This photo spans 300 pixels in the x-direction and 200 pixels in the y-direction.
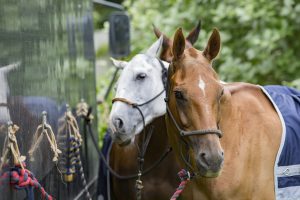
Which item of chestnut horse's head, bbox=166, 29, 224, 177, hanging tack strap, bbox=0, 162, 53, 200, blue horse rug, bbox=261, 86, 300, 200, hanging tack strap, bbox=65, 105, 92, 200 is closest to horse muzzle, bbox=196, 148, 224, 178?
chestnut horse's head, bbox=166, 29, 224, 177

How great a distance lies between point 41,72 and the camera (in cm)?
486

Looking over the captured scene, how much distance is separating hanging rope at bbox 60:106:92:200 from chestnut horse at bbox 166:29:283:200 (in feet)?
3.52

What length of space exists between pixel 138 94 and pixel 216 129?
147 centimetres

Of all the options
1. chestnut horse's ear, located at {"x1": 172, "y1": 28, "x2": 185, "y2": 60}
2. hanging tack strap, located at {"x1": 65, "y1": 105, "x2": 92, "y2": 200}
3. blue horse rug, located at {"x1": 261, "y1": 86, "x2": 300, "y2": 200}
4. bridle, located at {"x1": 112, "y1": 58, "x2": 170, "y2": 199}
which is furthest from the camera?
hanging tack strap, located at {"x1": 65, "y1": 105, "x2": 92, "y2": 200}

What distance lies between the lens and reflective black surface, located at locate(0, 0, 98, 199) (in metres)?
4.04


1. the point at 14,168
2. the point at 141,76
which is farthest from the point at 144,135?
the point at 14,168

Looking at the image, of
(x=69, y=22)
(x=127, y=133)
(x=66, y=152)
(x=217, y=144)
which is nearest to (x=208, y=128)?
(x=217, y=144)

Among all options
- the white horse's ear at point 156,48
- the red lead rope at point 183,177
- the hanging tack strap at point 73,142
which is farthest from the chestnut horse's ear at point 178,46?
the hanging tack strap at point 73,142

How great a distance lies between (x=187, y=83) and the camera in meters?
4.56

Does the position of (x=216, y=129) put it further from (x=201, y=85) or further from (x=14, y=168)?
(x=14, y=168)

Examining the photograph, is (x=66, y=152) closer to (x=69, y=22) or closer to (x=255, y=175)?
(x=69, y=22)

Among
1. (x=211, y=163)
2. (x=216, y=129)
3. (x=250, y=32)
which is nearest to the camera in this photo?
(x=211, y=163)

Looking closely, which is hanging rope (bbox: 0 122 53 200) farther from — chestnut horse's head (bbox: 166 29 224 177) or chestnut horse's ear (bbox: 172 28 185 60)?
chestnut horse's ear (bbox: 172 28 185 60)

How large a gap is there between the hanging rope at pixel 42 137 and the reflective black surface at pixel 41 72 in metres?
0.03
